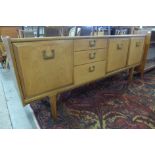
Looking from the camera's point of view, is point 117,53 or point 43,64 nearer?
point 43,64

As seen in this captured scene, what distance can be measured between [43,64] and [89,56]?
404 millimetres

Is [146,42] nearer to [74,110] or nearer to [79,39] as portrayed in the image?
[79,39]

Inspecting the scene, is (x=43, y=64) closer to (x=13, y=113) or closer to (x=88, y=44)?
(x=88, y=44)

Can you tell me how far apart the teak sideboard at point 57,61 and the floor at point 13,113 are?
7.9 inches

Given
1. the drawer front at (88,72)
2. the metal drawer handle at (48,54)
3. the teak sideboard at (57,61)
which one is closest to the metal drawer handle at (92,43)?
the teak sideboard at (57,61)

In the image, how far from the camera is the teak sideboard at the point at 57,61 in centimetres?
87

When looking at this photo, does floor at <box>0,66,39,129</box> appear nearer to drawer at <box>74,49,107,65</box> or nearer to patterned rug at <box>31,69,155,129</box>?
patterned rug at <box>31,69,155,129</box>

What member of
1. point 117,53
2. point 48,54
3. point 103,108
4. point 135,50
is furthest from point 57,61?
point 135,50

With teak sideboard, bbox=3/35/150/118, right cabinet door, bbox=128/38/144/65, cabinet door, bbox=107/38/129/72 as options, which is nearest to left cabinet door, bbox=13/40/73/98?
teak sideboard, bbox=3/35/150/118

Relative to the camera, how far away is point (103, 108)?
130cm
